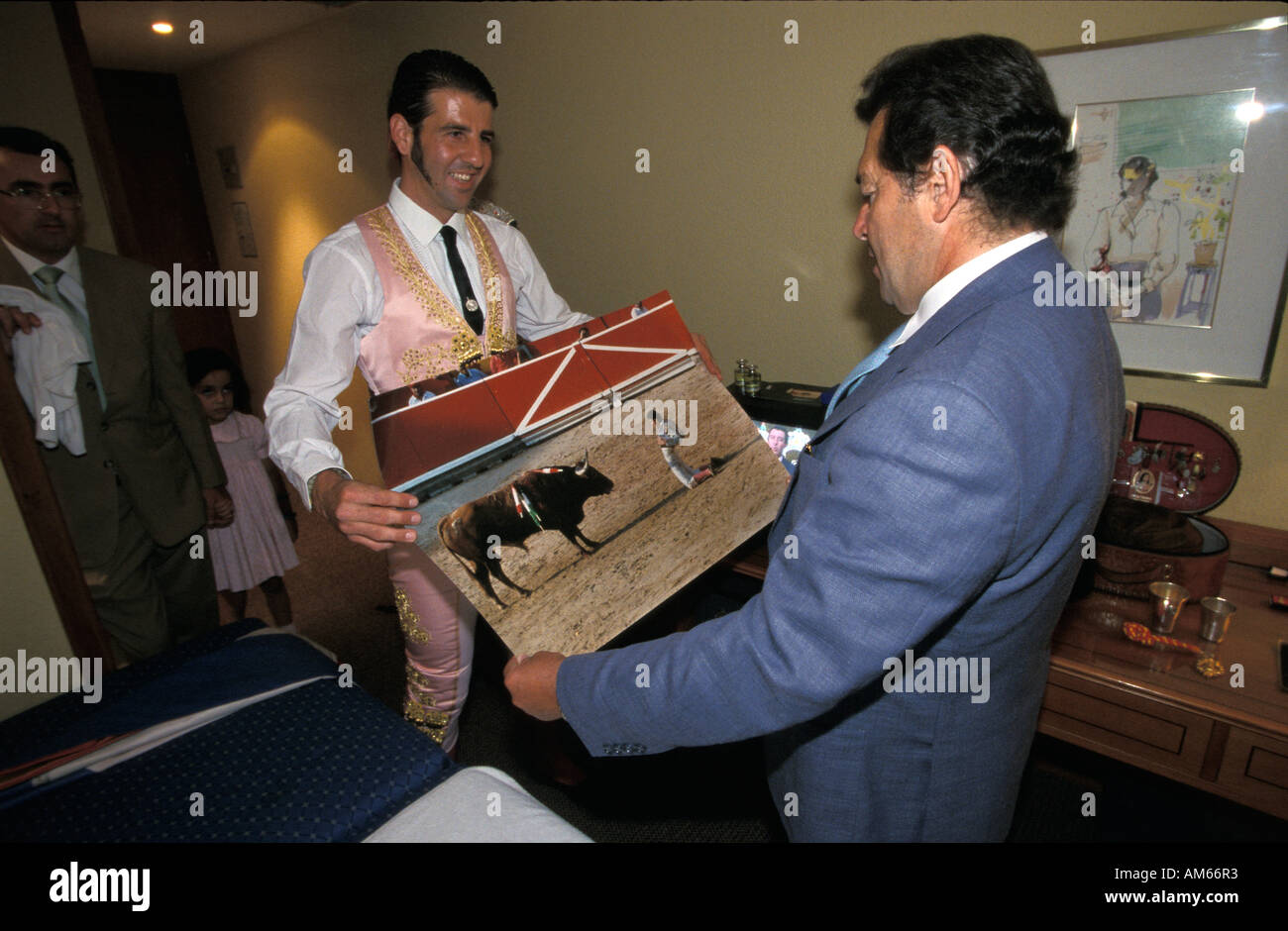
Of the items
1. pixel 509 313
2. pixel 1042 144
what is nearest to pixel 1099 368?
pixel 1042 144

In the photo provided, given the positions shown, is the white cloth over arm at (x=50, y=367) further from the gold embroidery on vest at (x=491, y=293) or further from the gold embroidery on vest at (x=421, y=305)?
the gold embroidery on vest at (x=491, y=293)

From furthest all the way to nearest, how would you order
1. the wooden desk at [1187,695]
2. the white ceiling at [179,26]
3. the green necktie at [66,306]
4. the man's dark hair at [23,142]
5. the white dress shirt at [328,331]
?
1. the white ceiling at [179,26]
2. the green necktie at [66,306]
3. the man's dark hair at [23,142]
4. the white dress shirt at [328,331]
5. the wooden desk at [1187,695]

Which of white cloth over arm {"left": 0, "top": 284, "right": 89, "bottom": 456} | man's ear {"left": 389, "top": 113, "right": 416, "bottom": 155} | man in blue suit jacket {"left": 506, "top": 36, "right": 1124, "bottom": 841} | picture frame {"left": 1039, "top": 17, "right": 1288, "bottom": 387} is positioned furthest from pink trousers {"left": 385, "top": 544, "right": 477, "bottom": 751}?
picture frame {"left": 1039, "top": 17, "right": 1288, "bottom": 387}

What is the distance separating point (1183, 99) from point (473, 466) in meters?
1.75

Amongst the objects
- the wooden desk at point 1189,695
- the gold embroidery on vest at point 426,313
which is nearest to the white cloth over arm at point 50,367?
the gold embroidery on vest at point 426,313

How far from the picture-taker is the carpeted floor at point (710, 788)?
5.63ft

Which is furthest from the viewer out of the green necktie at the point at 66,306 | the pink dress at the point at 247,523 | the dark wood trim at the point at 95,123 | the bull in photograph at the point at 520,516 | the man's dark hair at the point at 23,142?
the pink dress at the point at 247,523

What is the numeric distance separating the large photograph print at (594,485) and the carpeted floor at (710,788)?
3.12ft

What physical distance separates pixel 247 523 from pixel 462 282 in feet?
5.60

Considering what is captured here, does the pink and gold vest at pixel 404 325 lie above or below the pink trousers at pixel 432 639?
above

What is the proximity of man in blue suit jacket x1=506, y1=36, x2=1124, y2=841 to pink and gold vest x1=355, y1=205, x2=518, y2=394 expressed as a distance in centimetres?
85

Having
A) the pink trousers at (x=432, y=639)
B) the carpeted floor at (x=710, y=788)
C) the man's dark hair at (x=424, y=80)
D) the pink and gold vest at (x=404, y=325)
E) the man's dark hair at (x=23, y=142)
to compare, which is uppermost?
the man's dark hair at (x=23, y=142)

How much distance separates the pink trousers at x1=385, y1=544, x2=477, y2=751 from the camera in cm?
163
